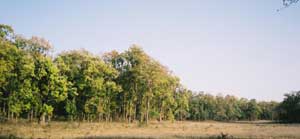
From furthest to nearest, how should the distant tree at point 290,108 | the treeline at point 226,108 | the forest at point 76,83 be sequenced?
the treeline at point 226,108
the distant tree at point 290,108
the forest at point 76,83

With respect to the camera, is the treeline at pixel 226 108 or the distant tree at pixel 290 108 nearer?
the distant tree at pixel 290 108

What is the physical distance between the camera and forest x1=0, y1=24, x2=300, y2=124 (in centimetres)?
5000

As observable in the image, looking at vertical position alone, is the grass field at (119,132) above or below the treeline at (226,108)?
above

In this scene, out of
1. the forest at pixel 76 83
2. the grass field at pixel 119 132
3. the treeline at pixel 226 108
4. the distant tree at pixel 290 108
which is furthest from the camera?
the treeline at pixel 226 108

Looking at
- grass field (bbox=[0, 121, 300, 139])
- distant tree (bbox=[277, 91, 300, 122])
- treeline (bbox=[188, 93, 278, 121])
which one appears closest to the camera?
grass field (bbox=[0, 121, 300, 139])

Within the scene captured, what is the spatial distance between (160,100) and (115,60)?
21241mm

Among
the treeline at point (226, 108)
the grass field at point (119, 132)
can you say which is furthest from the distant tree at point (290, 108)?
the grass field at point (119, 132)

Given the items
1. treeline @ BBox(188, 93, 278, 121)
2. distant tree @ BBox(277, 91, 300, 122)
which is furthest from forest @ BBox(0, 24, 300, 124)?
treeline @ BBox(188, 93, 278, 121)

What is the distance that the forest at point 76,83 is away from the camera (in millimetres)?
50000

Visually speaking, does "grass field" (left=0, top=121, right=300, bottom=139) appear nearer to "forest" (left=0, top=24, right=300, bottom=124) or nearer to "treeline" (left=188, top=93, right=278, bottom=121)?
"forest" (left=0, top=24, right=300, bottom=124)

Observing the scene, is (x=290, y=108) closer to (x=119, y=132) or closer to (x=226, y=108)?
(x=226, y=108)

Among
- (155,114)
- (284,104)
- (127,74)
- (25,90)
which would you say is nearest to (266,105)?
(284,104)

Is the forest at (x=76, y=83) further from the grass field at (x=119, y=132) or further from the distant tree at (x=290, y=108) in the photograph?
the distant tree at (x=290, y=108)

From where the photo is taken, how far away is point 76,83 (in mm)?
63344
